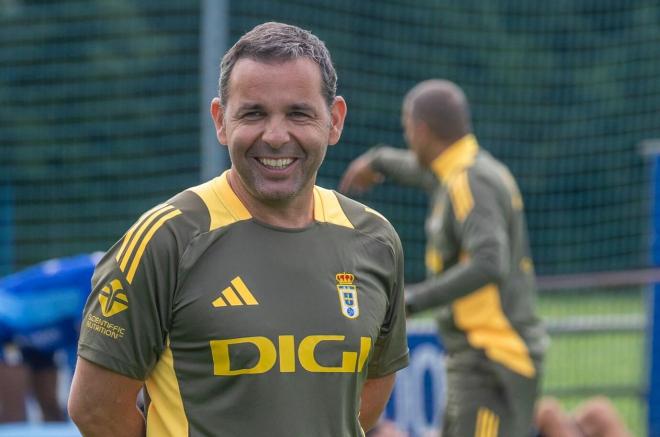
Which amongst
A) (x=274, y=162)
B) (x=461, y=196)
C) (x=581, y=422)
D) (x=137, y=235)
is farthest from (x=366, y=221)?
(x=581, y=422)

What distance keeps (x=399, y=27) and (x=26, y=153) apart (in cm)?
333

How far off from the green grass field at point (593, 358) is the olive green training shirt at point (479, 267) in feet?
12.5

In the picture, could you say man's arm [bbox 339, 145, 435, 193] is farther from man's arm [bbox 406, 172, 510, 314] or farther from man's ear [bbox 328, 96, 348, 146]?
man's ear [bbox 328, 96, 348, 146]

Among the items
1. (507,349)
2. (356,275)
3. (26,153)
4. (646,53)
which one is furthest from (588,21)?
(356,275)

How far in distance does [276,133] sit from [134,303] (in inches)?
18.1

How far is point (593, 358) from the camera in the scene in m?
13.8

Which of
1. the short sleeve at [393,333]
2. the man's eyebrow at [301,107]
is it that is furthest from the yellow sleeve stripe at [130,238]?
the short sleeve at [393,333]

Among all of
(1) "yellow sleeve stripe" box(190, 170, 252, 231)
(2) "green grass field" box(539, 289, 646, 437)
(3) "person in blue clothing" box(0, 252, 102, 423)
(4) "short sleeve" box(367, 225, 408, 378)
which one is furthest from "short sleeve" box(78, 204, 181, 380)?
(2) "green grass field" box(539, 289, 646, 437)

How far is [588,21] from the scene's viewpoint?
12484mm

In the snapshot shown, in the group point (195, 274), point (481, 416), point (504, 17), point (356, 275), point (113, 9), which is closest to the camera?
point (195, 274)

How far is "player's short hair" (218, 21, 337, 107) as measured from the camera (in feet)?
10.0

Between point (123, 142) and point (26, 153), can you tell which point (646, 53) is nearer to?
point (123, 142)

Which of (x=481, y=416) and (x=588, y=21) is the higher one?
(x=588, y=21)

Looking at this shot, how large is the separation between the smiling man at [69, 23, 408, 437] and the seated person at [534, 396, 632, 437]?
4.43 metres
